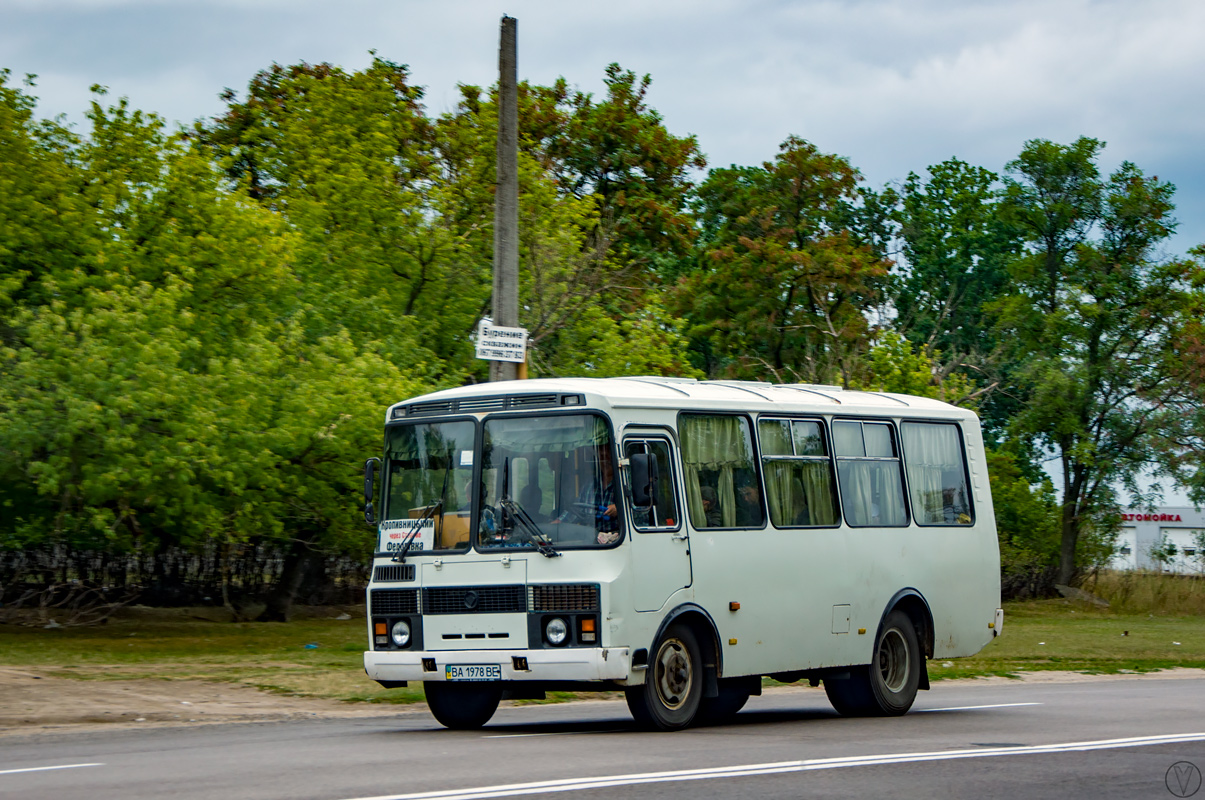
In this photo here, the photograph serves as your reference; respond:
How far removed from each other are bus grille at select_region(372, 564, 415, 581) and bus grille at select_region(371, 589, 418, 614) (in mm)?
105

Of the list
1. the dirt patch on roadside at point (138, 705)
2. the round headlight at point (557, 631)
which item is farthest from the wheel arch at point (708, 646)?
the dirt patch on roadside at point (138, 705)

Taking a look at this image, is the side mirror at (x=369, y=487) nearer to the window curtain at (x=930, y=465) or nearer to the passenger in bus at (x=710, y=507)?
the passenger in bus at (x=710, y=507)

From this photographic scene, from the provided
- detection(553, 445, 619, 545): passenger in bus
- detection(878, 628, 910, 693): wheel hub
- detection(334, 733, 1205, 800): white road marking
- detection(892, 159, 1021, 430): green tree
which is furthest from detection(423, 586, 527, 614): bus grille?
detection(892, 159, 1021, 430): green tree

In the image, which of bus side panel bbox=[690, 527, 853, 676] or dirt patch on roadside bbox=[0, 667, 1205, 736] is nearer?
bus side panel bbox=[690, 527, 853, 676]

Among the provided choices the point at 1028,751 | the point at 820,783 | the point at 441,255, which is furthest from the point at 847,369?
the point at 820,783

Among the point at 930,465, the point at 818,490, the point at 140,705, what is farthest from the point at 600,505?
the point at 140,705

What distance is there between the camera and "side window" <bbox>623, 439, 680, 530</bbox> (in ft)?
43.5

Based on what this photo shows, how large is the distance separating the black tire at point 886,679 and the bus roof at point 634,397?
2343 millimetres

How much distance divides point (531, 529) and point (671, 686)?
1849mm

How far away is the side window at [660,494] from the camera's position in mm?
13250

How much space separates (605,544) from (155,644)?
53.8 ft

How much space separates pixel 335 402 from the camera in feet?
83.5

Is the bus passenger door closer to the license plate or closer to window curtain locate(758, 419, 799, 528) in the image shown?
the license plate

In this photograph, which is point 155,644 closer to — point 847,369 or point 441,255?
point 441,255
